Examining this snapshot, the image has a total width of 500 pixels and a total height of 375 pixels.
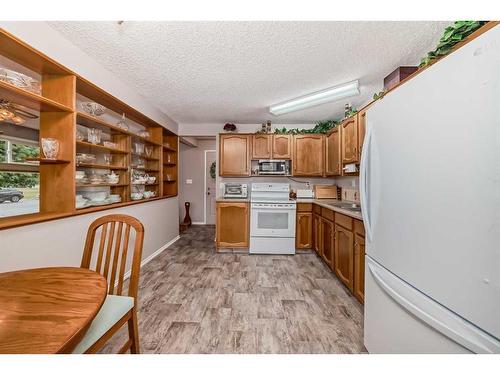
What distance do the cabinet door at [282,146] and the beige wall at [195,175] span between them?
2.49m

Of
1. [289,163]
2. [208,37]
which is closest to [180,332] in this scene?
[208,37]

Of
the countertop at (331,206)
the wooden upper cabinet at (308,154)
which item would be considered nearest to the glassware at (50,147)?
the countertop at (331,206)

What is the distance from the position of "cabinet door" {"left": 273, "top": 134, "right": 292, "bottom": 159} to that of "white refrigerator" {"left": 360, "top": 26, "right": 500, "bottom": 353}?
276 centimetres

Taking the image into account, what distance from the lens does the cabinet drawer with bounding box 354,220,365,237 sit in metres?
1.98

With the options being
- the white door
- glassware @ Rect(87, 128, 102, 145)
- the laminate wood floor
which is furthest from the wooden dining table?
the white door

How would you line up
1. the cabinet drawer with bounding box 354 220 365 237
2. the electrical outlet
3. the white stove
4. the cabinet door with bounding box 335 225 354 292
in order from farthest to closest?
the white stove, the electrical outlet, the cabinet door with bounding box 335 225 354 292, the cabinet drawer with bounding box 354 220 365 237

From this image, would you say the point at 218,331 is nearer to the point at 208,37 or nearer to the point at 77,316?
the point at 77,316

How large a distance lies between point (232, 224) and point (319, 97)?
2362 millimetres

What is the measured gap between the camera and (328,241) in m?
3.02

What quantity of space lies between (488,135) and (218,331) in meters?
1.94

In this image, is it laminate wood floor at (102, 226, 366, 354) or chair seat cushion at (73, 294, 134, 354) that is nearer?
chair seat cushion at (73, 294, 134, 354)

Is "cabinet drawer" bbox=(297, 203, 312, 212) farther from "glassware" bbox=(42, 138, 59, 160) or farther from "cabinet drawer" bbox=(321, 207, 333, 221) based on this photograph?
"glassware" bbox=(42, 138, 59, 160)

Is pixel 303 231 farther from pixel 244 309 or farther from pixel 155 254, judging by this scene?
pixel 155 254
